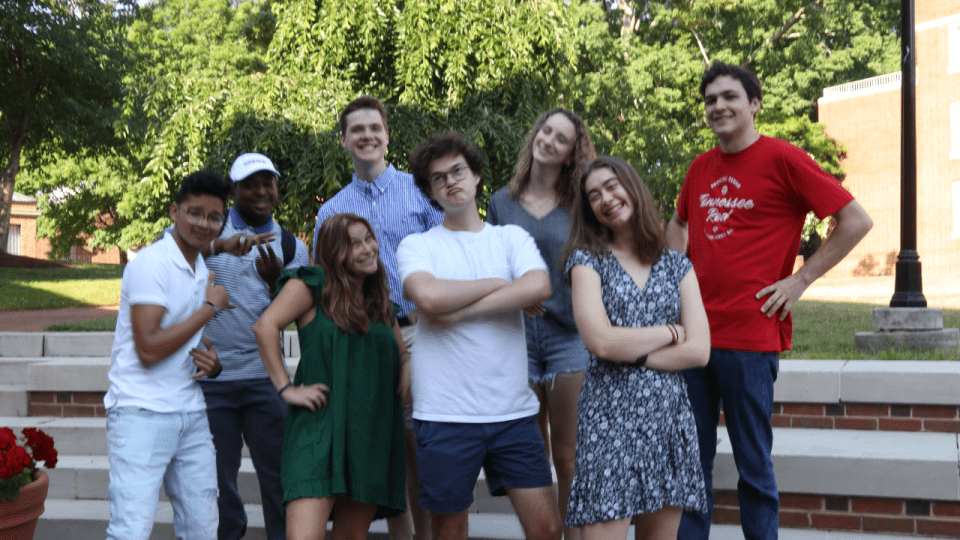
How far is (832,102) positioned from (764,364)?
27332mm

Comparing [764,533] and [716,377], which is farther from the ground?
[716,377]

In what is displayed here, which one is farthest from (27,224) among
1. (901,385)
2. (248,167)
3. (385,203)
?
(901,385)

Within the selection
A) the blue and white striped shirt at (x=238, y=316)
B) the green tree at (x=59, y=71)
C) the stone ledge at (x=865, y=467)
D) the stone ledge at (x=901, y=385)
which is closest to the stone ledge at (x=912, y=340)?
the stone ledge at (x=901, y=385)

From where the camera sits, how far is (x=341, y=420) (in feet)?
9.77

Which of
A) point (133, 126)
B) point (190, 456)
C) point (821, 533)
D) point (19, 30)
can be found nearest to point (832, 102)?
point (133, 126)

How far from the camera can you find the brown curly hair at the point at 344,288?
298cm

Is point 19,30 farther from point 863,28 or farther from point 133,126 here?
point 863,28

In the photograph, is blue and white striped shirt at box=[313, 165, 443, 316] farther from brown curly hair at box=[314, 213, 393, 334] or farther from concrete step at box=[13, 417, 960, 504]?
concrete step at box=[13, 417, 960, 504]

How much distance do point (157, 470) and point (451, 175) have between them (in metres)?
1.54

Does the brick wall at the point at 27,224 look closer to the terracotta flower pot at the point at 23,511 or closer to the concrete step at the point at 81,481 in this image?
the concrete step at the point at 81,481

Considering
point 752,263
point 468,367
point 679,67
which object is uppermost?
point 679,67

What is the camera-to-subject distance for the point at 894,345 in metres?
6.20

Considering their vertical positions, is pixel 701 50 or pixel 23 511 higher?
pixel 701 50

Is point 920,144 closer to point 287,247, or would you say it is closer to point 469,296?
point 287,247
